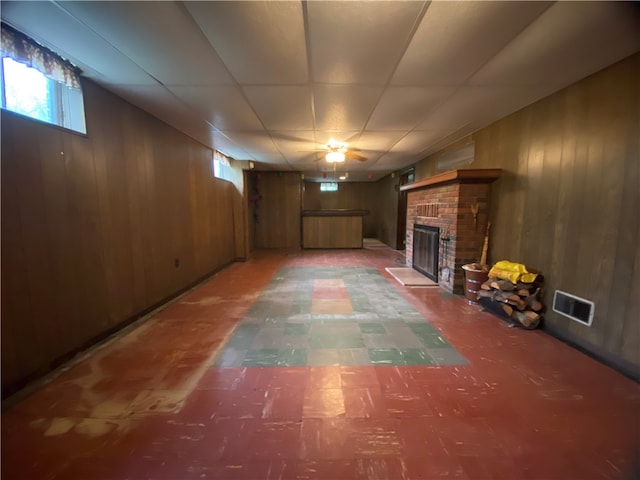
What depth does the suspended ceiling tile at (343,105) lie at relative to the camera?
2.25 meters

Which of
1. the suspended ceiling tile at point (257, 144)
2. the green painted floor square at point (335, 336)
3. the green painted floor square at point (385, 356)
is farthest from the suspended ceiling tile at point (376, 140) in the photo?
the green painted floor square at point (385, 356)

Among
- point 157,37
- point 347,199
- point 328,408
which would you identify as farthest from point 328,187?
point 328,408

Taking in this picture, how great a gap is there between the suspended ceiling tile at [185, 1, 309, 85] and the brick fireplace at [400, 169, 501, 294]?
2.44 meters

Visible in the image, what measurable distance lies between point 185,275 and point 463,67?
3.92 meters

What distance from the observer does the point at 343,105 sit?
8.40 ft

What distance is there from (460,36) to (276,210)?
619 centimetres

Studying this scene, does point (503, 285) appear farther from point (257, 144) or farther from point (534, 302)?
point (257, 144)

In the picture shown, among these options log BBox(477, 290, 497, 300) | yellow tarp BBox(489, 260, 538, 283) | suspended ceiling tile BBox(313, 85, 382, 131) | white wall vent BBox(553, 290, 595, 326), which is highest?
suspended ceiling tile BBox(313, 85, 382, 131)

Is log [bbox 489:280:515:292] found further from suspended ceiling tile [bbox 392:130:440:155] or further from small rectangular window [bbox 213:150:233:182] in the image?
small rectangular window [bbox 213:150:233:182]

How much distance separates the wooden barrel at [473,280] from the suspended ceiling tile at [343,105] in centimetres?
226

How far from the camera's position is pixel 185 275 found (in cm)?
362

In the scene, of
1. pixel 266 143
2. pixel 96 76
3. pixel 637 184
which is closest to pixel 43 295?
pixel 96 76

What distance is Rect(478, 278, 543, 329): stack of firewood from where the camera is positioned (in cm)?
244

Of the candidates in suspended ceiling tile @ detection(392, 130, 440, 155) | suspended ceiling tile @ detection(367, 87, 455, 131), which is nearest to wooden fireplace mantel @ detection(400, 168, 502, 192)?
suspended ceiling tile @ detection(392, 130, 440, 155)
